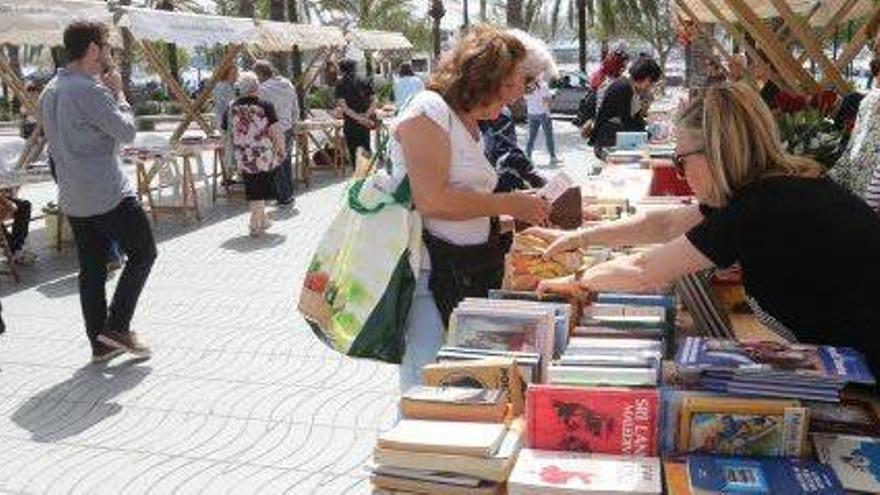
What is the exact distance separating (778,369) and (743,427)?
0.68 ft

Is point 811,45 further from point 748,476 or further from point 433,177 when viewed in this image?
point 748,476

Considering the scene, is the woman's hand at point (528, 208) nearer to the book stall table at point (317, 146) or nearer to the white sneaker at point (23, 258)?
the white sneaker at point (23, 258)

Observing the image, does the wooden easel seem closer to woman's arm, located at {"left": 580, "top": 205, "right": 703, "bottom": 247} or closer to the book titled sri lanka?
woman's arm, located at {"left": 580, "top": 205, "right": 703, "bottom": 247}

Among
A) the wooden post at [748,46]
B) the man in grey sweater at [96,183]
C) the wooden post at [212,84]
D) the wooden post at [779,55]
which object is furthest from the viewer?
the wooden post at [212,84]

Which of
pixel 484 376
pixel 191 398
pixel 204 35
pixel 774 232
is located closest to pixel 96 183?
pixel 191 398

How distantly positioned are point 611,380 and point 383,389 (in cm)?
A: 293

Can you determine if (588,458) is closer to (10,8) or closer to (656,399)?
(656,399)

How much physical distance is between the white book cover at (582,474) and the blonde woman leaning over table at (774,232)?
60 centimetres

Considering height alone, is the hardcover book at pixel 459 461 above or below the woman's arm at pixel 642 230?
below

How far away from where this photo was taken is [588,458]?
1.88 metres

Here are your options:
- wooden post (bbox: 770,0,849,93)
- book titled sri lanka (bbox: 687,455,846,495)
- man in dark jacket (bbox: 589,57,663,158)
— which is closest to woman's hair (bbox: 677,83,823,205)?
book titled sri lanka (bbox: 687,455,846,495)

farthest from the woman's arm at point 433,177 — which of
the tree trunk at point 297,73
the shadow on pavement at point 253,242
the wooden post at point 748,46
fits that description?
the tree trunk at point 297,73

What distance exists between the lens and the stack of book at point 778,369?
1971mm

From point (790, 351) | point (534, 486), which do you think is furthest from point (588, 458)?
point (790, 351)
